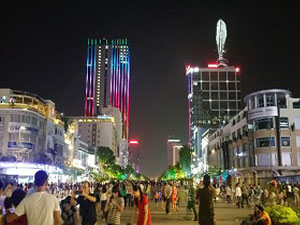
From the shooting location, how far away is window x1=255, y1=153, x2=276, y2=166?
190ft

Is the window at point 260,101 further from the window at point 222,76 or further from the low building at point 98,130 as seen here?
the window at point 222,76

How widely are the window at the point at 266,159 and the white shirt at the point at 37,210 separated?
56.8m

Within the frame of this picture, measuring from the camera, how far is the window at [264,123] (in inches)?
2312

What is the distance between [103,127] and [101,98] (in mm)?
48913

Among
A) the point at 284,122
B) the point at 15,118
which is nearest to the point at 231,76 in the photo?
the point at 284,122

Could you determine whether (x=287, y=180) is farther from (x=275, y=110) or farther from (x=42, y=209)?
(x=42, y=209)

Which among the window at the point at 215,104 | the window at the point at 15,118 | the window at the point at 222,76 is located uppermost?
the window at the point at 222,76

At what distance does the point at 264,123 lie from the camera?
195 feet

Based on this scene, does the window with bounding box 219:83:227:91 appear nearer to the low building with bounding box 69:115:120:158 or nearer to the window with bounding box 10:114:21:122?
the low building with bounding box 69:115:120:158

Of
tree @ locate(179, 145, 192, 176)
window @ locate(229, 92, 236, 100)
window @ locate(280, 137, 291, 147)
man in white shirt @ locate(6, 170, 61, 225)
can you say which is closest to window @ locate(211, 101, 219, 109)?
window @ locate(229, 92, 236, 100)

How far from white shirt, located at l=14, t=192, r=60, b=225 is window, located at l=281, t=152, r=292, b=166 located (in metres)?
57.2

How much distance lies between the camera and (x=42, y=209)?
5.16 meters

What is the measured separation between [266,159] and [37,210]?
5759 cm

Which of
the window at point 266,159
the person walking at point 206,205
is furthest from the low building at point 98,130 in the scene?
the person walking at point 206,205
